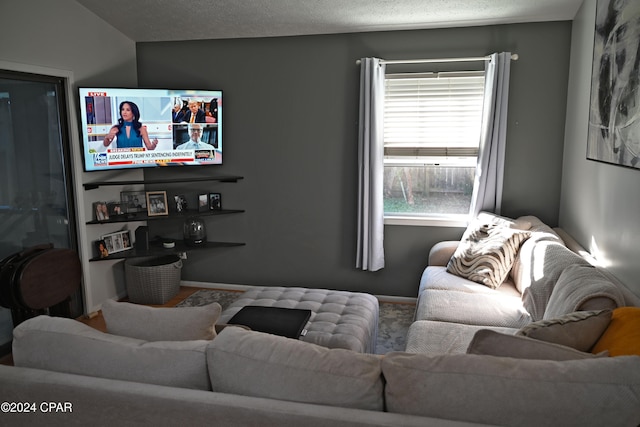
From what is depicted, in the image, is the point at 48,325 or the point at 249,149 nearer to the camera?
the point at 48,325

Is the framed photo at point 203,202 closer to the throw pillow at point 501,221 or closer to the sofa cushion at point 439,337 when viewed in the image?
the throw pillow at point 501,221

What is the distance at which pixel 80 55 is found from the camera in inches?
156

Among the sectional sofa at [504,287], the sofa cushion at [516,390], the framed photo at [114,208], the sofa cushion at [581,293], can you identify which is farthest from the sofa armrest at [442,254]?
the framed photo at [114,208]

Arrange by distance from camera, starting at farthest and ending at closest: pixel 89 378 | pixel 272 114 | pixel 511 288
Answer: pixel 272 114, pixel 511 288, pixel 89 378

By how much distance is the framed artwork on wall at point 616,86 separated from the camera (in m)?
2.33

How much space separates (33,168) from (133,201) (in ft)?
3.48

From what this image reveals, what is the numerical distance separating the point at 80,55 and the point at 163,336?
313cm

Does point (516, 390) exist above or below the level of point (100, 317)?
above

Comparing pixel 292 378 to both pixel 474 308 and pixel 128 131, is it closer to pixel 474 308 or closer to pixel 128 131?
pixel 474 308

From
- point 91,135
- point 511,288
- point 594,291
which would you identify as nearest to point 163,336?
point 594,291

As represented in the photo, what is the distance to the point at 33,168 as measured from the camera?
3.64m

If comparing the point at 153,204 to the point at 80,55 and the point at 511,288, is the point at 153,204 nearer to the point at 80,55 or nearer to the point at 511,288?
the point at 80,55

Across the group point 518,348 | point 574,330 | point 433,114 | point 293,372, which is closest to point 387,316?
point 433,114

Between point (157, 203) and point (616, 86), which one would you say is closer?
point (616, 86)
